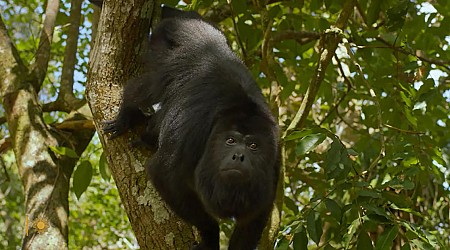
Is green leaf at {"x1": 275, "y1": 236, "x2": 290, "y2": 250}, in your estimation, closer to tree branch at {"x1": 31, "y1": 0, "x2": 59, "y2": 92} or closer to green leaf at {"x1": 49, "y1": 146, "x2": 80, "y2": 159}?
green leaf at {"x1": 49, "y1": 146, "x2": 80, "y2": 159}

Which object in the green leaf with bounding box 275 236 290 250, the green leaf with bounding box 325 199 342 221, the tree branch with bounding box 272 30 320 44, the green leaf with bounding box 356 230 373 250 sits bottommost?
the green leaf with bounding box 275 236 290 250

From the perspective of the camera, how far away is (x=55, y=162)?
15.9 ft

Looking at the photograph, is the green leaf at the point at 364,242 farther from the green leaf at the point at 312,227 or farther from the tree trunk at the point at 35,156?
the tree trunk at the point at 35,156

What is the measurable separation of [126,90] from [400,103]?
1.94 m

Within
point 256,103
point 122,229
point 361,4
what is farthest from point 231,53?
point 122,229

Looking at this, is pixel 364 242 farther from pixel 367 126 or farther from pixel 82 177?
pixel 82 177

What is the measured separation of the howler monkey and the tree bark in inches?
3.0

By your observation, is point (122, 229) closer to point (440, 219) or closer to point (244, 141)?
point (440, 219)

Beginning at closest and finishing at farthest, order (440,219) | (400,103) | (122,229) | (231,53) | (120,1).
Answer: (120,1), (231,53), (400,103), (440,219), (122,229)

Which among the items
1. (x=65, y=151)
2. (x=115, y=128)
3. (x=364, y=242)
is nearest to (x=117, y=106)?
(x=115, y=128)

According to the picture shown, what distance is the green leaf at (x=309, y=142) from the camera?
326 cm

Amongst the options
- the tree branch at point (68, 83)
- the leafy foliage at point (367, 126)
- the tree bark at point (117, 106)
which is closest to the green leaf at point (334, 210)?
the leafy foliage at point (367, 126)

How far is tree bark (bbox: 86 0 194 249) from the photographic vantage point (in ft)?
10.9

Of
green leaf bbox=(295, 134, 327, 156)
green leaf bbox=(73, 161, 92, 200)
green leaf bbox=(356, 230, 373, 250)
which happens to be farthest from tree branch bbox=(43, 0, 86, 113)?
green leaf bbox=(356, 230, 373, 250)
